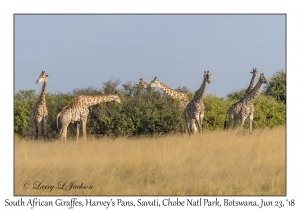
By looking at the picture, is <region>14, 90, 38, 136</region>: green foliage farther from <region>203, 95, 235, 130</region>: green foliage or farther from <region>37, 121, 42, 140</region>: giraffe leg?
<region>203, 95, 235, 130</region>: green foliage

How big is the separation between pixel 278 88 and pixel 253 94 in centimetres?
1077

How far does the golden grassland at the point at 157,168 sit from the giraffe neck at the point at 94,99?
2745 mm

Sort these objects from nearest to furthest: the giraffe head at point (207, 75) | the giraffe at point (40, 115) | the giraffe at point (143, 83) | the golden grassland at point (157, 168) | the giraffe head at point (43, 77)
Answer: the golden grassland at point (157, 168)
the giraffe head at point (207, 75)
the giraffe at point (40, 115)
the giraffe head at point (43, 77)
the giraffe at point (143, 83)

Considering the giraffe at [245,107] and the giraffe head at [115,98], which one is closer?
the giraffe at [245,107]

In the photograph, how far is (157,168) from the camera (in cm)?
1229

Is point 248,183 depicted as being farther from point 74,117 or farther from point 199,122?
point 74,117

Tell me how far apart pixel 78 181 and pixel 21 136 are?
8479mm

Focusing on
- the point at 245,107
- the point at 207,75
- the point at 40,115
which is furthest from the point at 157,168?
the point at 40,115

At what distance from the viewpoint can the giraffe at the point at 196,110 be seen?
17.6 m

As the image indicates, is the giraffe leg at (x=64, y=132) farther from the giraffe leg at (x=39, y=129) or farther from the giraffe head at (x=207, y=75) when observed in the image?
the giraffe head at (x=207, y=75)

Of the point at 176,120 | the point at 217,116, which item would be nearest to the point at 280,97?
the point at 217,116

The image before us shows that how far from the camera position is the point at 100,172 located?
11.9 meters

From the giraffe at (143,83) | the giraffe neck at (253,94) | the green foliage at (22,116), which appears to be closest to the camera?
the giraffe neck at (253,94)

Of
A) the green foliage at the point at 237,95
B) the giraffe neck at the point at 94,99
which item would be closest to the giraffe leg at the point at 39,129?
the giraffe neck at the point at 94,99
